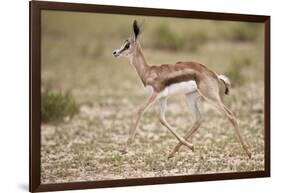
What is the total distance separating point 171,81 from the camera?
4367 millimetres

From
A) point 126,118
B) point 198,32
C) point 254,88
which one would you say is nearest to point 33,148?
point 126,118

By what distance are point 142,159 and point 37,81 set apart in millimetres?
1052

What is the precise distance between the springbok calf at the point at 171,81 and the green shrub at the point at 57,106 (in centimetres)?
52

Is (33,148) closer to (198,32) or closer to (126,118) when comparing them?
(126,118)

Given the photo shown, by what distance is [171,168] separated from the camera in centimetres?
434

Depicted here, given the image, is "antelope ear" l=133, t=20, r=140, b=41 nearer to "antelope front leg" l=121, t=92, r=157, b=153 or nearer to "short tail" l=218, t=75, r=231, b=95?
"antelope front leg" l=121, t=92, r=157, b=153

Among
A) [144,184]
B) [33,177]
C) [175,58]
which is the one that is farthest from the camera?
[175,58]

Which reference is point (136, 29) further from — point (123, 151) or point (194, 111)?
point (123, 151)

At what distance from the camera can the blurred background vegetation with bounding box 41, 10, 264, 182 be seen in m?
4.07

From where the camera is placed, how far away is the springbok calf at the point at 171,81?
14.3 ft

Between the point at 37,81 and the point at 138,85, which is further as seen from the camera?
the point at 138,85

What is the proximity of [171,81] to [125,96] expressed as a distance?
403mm

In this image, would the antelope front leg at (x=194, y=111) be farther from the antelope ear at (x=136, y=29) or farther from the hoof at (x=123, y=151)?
the antelope ear at (x=136, y=29)

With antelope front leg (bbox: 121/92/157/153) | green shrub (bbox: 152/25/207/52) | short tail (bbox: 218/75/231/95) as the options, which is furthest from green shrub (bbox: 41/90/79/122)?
short tail (bbox: 218/75/231/95)
